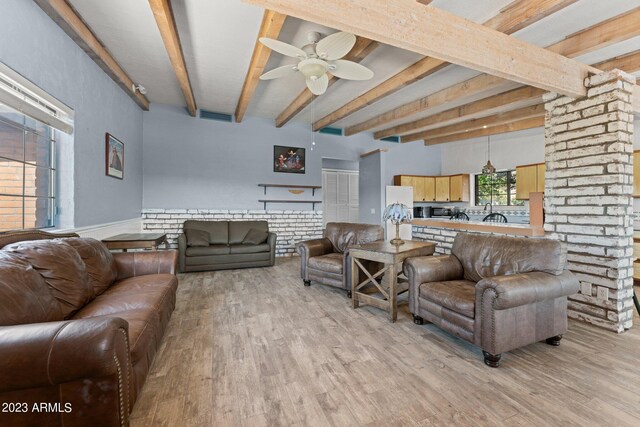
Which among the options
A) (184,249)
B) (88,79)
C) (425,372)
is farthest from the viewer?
(184,249)

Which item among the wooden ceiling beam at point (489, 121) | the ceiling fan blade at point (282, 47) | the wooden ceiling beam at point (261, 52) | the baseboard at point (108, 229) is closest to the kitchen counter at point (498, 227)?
the wooden ceiling beam at point (489, 121)

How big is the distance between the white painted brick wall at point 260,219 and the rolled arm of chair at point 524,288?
4823mm

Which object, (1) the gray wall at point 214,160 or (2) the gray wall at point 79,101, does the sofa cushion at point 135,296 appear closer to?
(2) the gray wall at point 79,101

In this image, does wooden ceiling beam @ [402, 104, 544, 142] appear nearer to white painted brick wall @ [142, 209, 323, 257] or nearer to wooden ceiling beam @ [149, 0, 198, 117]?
white painted brick wall @ [142, 209, 323, 257]

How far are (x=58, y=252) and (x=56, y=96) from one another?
67.2 inches

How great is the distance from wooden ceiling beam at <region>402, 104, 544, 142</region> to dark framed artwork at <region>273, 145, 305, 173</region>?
296 cm

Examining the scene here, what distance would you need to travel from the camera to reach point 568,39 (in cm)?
293

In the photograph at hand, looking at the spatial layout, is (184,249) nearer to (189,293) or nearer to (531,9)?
(189,293)

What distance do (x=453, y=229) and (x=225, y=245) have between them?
3.79 m

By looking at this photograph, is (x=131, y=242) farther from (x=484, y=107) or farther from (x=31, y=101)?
(x=484, y=107)

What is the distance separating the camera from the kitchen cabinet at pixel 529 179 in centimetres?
604

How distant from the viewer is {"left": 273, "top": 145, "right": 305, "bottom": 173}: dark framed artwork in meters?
6.54

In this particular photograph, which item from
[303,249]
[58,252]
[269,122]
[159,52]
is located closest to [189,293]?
[303,249]

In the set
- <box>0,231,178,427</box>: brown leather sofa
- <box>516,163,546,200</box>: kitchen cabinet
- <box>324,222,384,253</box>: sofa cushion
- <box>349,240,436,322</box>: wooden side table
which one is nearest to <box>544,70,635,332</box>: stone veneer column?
<box>349,240,436,322</box>: wooden side table
